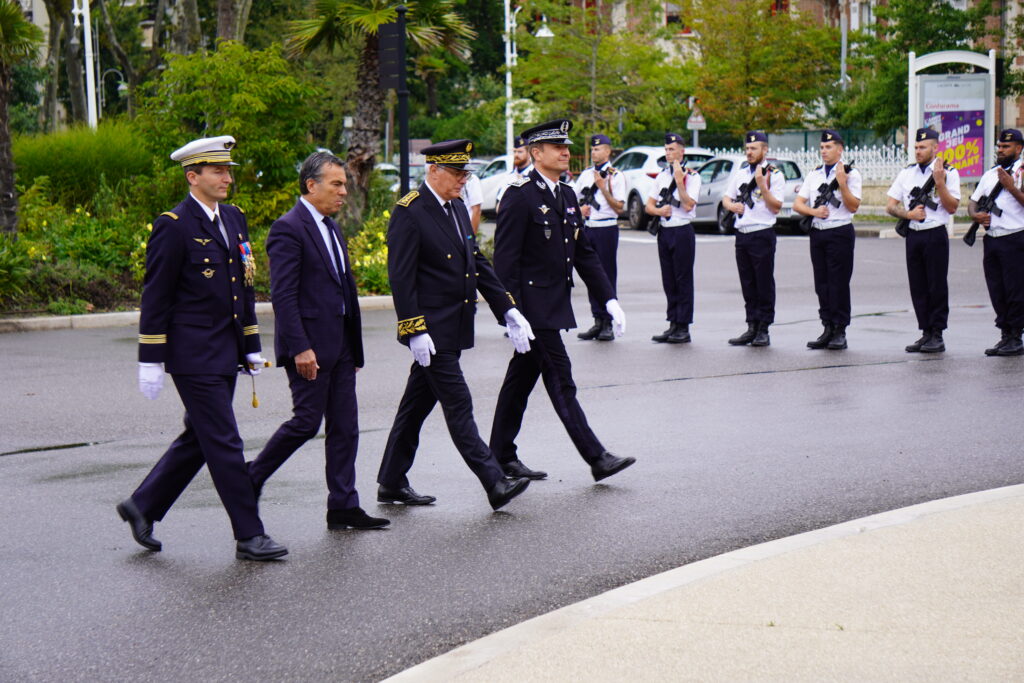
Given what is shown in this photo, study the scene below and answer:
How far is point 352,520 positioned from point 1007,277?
7873 mm

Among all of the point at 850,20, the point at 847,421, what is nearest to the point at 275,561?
the point at 847,421

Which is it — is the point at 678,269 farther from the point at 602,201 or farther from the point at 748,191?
the point at 602,201

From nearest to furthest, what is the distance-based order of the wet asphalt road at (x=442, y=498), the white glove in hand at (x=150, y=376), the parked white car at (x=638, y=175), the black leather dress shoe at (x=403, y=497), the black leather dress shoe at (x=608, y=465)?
the wet asphalt road at (x=442, y=498)
the white glove in hand at (x=150, y=376)
the black leather dress shoe at (x=403, y=497)
the black leather dress shoe at (x=608, y=465)
the parked white car at (x=638, y=175)

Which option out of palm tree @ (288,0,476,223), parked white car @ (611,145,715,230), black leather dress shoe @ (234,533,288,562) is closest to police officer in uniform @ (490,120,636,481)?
black leather dress shoe @ (234,533,288,562)

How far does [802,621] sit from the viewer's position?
5070 millimetres

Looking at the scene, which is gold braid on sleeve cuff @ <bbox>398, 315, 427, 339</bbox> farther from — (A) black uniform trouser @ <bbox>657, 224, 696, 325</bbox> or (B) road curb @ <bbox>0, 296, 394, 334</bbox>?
(B) road curb @ <bbox>0, 296, 394, 334</bbox>

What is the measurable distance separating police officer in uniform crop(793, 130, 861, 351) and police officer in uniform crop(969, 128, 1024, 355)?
3.80ft

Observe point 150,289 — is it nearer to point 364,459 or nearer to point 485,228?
point 364,459

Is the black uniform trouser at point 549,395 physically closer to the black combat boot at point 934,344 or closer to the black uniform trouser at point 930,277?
the black combat boot at point 934,344

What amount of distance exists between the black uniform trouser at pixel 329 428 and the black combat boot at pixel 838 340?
24.1ft

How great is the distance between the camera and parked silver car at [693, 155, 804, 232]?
3048 centimetres

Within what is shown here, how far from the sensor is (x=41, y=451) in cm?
893

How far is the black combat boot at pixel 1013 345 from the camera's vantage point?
12531 mm

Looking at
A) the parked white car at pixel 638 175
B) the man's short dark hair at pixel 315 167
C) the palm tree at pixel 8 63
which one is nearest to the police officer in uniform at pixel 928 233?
the man's short dark hair at pixel 315 167
